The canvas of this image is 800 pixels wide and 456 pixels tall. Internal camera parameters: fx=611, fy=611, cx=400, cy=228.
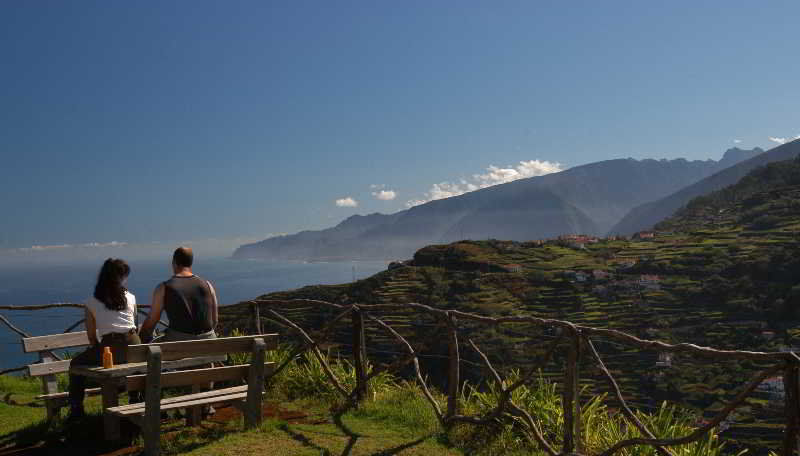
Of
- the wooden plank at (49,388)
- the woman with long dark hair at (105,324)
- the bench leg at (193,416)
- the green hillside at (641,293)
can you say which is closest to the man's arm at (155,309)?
the woman with long dark hair at (105,324)

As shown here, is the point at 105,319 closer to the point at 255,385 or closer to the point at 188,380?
the point at 188,380

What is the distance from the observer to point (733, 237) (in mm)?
101438

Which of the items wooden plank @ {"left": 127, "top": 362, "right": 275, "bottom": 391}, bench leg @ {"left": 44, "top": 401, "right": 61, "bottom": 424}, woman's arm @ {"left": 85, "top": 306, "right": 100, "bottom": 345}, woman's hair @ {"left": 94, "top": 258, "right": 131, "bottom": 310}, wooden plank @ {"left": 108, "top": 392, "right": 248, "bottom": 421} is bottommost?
bench leg @ {"left": 44, "top": 401, "right": 61, "bottom": 424}

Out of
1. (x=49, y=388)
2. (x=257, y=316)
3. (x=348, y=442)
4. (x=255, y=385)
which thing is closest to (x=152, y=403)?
(x=255, y=385)

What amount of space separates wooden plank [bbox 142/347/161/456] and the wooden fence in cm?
216

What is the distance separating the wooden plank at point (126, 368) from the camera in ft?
16.3

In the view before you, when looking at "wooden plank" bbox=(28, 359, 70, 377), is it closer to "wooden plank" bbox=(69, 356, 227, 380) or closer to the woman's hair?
"wooden plank" bbox=(69, 356, 227, 380)

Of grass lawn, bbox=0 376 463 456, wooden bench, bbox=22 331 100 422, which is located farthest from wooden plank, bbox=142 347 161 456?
wooden bench, bbox=22 331 100 422

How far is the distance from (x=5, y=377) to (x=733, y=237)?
364 feet

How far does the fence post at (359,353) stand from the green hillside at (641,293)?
3664 cm

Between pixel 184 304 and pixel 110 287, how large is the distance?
0.67 m

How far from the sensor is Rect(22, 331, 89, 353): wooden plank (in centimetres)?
626

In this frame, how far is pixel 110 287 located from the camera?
5.64 metres

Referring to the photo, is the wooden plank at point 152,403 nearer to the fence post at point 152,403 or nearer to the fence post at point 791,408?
the fence post at point 152,403
